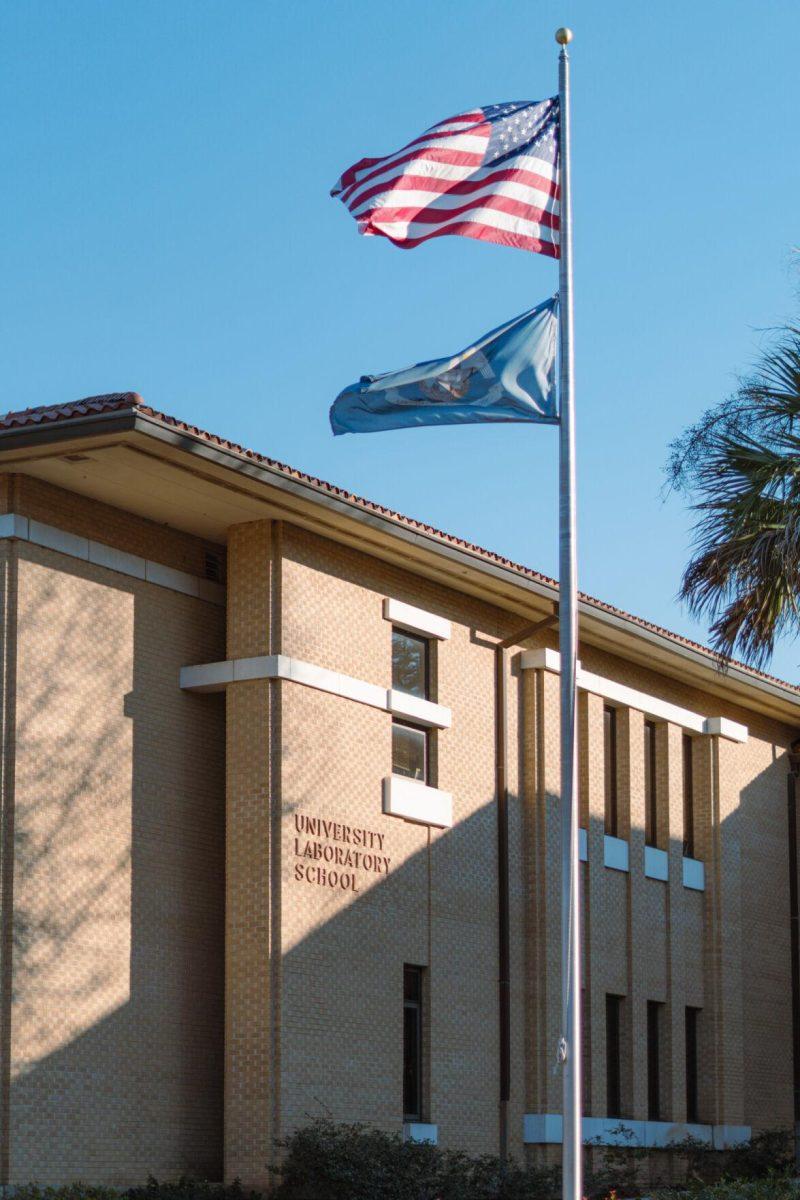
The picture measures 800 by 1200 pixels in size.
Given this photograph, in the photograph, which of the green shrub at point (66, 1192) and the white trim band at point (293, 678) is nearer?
the green shrub at point (66, 1192)

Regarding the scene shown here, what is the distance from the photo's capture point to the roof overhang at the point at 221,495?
21297 millimetres

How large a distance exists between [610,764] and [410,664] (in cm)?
576

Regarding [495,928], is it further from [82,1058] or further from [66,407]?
[66,407]

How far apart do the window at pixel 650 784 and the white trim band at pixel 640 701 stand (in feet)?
1.27

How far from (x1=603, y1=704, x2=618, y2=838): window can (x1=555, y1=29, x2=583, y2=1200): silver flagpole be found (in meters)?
14.5

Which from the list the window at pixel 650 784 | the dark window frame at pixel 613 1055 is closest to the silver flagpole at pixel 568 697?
the dark window frame at pixel 613 1055

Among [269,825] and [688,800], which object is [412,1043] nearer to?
[269,825]

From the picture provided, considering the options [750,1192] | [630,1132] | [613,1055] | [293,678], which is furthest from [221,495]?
[630,1132]

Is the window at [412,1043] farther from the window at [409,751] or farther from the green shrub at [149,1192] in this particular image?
the green shrub at [149,1192]

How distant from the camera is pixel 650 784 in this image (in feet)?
107

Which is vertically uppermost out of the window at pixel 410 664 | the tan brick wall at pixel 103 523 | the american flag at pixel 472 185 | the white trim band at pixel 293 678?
the american flag at pixel 472 185

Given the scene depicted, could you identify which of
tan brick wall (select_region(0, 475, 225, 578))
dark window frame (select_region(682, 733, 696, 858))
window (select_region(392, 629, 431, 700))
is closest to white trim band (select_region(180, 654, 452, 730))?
window (select_region(392, 629, 431, 700))

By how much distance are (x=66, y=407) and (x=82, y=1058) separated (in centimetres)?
737

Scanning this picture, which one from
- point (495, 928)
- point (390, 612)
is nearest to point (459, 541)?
point (390, 612)
